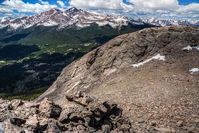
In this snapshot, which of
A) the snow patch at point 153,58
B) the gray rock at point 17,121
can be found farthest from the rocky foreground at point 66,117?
the snow patch at point 153,58

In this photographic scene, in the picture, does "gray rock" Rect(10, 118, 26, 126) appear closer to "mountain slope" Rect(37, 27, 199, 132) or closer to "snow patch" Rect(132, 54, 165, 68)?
"mountain slope" Rect(37, 27, 199, 132)

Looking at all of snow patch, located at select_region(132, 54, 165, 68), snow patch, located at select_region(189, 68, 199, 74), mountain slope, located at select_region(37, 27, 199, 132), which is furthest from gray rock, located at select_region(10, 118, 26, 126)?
snow patch, located at select_region(132, 54, 165, 68)

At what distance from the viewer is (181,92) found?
50.9 metres

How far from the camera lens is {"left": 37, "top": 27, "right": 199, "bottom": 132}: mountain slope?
45.4 meters

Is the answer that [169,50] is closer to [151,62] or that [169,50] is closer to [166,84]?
[151,62]

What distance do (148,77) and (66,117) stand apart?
72.6 feet

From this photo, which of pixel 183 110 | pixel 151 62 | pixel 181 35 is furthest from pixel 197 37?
pixel 183 110

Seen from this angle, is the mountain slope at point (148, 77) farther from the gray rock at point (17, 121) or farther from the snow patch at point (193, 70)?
the gray rock at point (17, 121)

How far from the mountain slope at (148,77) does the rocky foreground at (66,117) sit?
2.36m

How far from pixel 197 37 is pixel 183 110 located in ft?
103

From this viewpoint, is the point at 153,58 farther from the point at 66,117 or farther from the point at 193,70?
the point at 66,117

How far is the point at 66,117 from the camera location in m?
40.8

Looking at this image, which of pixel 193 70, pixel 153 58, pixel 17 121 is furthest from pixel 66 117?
pixel 153 58

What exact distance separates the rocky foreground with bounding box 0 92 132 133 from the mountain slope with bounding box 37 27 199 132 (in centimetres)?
236
